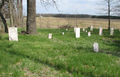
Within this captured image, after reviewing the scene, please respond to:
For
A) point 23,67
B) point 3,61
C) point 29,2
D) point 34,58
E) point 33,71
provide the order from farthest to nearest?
1. point 29,2
2. point 34,58
3. point 3,61
4. point 23,67
5. point 33,71

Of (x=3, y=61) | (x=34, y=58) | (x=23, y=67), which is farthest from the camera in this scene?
(x=34, y=58)

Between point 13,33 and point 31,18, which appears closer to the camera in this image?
point 13,33

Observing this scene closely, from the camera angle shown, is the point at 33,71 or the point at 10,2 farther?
Answer: the point at 10,2

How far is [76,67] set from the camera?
3.96 metres

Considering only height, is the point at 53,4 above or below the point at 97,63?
above

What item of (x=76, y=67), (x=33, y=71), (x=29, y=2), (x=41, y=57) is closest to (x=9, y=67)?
(x=33, y=71)

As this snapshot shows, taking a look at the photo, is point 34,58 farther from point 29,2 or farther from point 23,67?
point 29,2

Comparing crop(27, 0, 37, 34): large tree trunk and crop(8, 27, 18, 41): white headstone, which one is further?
crop(27, 0, 37, 34): large tree trunk

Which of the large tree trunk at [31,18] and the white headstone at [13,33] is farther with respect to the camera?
the large tree trunk at [31,18]

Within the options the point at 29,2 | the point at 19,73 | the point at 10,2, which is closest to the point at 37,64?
the point at 19,73

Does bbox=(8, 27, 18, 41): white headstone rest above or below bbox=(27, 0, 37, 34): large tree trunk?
below

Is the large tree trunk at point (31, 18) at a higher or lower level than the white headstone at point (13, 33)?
higher

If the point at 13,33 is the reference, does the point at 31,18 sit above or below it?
above

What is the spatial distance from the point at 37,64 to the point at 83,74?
63.6 inches
